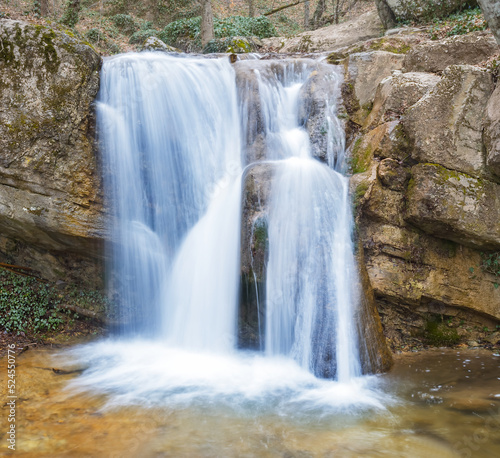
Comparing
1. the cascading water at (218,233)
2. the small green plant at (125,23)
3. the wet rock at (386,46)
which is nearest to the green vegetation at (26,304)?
the cascading water at (218,233)

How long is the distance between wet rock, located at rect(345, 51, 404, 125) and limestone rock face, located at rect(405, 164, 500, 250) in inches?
95.9

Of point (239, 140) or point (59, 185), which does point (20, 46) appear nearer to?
point (59, 185)

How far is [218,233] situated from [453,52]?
539 centimetres

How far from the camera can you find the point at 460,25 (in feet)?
30.9

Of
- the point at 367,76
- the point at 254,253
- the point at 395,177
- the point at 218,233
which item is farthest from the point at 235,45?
the point at 254,253

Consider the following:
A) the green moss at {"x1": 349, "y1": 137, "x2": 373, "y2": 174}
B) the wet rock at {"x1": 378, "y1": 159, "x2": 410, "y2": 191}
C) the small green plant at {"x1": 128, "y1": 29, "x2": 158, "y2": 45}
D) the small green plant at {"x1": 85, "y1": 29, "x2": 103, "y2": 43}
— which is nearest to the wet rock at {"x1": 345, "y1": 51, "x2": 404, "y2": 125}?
the green moss at {"x1": 349, "y1": 137, "x2": 373, "y2": 174}

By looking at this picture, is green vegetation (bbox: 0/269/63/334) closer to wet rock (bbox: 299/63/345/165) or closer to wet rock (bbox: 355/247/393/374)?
wet rock (bbox: 355/247/393/374)

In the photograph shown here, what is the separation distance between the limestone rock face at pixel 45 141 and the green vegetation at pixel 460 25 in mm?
8366

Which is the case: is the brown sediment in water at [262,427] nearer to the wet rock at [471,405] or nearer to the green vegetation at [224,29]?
the wet rock at [471,405]

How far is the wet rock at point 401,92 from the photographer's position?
6652mm

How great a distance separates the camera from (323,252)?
570 centimetres

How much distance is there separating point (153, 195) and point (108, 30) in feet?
47.6

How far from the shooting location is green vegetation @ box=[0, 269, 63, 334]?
22.3ft

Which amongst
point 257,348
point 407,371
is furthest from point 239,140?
point 407,371
